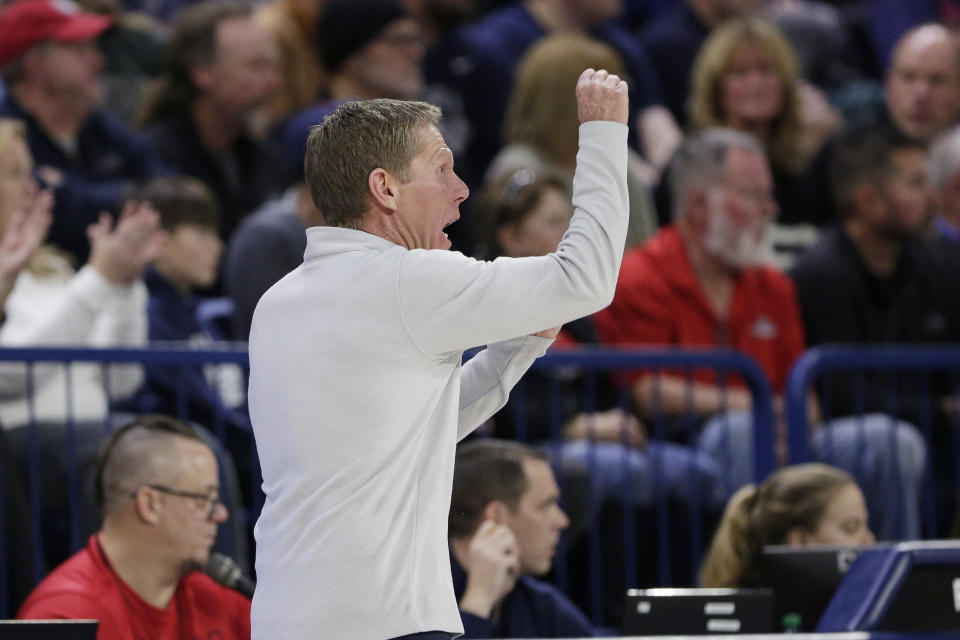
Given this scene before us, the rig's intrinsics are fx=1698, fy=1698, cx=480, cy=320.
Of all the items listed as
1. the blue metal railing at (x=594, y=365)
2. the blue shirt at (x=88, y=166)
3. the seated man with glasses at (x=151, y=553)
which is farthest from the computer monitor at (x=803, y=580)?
the blue shirt at (x=88, y=166)

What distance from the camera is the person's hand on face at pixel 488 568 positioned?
4516 millimetres

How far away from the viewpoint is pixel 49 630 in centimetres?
363

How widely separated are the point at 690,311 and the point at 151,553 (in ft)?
9.34

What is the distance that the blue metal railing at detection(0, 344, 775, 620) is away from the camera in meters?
5.08

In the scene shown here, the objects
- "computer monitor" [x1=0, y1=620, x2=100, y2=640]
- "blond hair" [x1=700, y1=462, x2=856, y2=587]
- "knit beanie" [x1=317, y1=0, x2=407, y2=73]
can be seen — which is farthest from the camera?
"knit beanie" [x1=317, y1=0, x2=407, y2=73]

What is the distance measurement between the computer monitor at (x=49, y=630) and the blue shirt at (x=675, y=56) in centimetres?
590

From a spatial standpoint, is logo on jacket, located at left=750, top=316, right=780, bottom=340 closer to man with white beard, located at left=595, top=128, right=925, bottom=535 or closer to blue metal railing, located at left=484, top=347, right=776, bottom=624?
man with white beard, located at left=595, top=128, right=925, bottom=535

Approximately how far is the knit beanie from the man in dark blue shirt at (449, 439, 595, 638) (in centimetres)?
278

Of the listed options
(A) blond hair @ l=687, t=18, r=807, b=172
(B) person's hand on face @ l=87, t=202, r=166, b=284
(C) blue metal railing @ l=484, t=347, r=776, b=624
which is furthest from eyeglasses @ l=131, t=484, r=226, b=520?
(A) blond hair @ l=687, t=18, r=807, b=172

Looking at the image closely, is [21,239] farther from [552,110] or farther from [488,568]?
[552,110]

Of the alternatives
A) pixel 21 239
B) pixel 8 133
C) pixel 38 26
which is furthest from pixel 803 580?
pixel 38 26

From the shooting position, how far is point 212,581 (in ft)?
14.9

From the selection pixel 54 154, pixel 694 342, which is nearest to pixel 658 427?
pixel 694 342

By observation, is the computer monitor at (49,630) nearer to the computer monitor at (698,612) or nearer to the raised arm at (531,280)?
the raised arm at (531,280)
